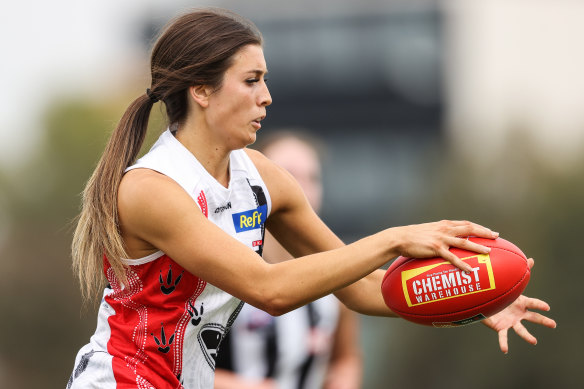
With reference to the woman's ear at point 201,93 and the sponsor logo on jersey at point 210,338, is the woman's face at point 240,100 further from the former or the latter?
the sponsor logo on jersey at point 210,338

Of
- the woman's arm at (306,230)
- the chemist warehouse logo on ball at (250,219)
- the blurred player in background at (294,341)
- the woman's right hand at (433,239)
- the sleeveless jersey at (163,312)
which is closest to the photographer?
the woman's right hand at (433,239)

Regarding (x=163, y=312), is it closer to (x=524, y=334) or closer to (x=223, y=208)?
(x=223, y=208)

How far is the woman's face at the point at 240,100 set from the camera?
454 cm

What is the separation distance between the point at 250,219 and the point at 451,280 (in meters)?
0.88

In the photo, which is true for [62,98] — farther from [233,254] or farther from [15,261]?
[233,254]

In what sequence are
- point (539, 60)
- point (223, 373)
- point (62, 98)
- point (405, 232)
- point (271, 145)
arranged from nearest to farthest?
point (405, 232)
point (223, 373)
point (271, 145)
point (62, 98)
point (539, 60)

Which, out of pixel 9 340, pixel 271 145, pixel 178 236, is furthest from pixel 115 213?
pixel 9 340

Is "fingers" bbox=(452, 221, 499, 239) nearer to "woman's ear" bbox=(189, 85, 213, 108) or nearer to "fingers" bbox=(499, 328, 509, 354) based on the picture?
"fingers" bbox=(499, 328, 509, 354)

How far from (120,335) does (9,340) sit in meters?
22.3

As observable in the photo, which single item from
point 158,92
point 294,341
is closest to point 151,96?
point 158,92

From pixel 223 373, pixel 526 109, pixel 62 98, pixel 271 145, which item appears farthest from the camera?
pixel 62 98

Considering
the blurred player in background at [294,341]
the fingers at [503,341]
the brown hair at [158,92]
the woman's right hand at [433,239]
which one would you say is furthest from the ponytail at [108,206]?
the blurred player in background at [294,341]

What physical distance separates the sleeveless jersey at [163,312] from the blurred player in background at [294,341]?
1.76 metres

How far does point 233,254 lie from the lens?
4.29m
